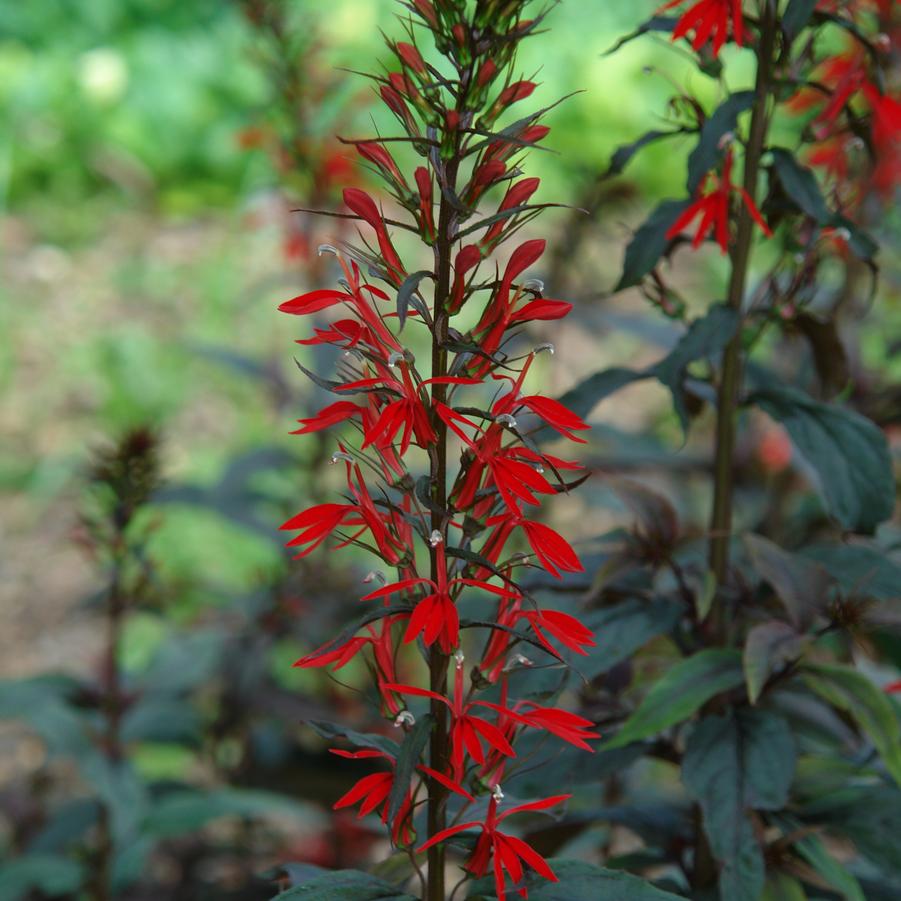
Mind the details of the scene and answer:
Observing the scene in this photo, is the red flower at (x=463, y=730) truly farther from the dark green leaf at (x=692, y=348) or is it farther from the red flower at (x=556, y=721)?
the dark green leaf at (x=692, y=348)

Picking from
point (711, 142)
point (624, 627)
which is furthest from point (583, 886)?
point (711, 142)

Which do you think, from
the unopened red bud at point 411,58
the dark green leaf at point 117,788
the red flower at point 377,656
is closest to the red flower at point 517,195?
the unopened red bud at point 411,58

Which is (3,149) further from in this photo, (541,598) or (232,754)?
(541,598)

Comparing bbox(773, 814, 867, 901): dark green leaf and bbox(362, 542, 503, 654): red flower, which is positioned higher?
bbox(362, 542, 503, 654): red flower

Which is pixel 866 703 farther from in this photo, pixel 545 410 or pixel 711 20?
pixel 711 20

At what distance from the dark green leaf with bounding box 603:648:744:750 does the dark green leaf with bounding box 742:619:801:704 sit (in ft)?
0.11

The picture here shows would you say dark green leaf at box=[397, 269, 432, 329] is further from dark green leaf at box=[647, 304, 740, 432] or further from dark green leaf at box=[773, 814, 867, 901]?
dark green leaf at box=[773, 814, 867, 901]

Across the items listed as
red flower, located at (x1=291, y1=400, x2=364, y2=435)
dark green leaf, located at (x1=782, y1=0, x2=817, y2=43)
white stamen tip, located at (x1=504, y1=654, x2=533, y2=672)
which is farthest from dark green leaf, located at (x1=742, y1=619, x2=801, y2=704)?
dark green leaf, located at (x1=782, y1=0, x2=817, y2=43)

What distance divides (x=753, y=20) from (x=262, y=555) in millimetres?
2455

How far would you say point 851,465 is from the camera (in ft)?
3.99

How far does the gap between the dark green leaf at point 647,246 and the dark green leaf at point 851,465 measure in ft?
0.74

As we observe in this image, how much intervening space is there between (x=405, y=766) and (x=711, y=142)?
67cm

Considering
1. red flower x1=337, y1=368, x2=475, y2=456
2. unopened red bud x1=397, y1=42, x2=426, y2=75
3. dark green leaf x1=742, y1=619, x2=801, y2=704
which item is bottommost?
dark green leaf x1=742, y1=619, x2=801, y2=704

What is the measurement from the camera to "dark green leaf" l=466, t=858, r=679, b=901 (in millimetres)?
924
